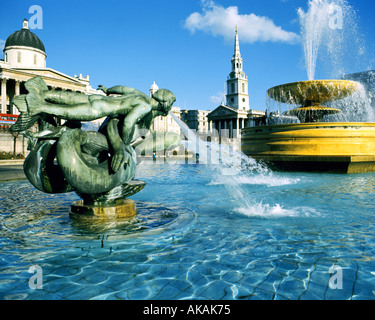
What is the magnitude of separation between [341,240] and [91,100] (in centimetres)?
372

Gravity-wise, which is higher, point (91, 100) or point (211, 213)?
point (91, 100)

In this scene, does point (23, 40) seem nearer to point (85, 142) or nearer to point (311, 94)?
point (311, 94)

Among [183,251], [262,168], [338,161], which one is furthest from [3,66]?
[183,251]

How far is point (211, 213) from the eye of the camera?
17.9ft

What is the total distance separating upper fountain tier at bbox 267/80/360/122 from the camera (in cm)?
1465

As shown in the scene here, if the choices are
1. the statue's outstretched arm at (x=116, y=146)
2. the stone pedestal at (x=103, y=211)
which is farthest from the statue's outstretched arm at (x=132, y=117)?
the stone pedestal at (x=103, y=211)

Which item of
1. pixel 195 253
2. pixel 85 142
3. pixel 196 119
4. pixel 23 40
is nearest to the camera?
pixel 195 253

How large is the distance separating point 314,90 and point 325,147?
3530 millimetres

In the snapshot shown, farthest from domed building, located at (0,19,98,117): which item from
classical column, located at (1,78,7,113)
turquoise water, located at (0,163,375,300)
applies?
turquoise water, located at (0,163,375,300)

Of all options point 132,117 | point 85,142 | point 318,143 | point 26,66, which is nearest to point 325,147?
point 318,143

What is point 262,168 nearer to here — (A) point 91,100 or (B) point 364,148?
(B) point 364,148

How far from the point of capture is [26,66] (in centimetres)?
4581

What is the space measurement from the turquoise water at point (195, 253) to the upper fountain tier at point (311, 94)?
10225mm
